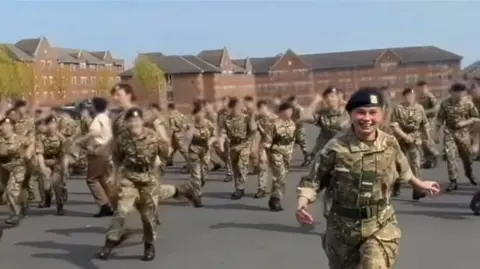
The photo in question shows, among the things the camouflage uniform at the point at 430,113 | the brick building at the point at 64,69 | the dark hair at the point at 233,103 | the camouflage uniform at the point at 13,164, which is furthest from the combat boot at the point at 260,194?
the brick building at the point at 64,69

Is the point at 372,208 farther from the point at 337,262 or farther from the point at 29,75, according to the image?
the point at 29,75

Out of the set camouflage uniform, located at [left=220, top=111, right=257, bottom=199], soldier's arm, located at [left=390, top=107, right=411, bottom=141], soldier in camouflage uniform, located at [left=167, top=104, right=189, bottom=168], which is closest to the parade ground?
camouflage uniform, located at [left=220, top=111, right=257, bottom=199]

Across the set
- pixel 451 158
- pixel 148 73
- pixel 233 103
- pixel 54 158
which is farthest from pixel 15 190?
pixel 148 73

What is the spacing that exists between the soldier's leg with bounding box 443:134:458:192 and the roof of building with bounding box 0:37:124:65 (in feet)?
301

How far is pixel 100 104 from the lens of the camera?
35.1 ft

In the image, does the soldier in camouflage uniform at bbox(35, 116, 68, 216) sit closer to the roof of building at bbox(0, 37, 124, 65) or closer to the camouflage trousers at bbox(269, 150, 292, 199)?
the camouflage trousers at bbox(269, 150, 292, 199)

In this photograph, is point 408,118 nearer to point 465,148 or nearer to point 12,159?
point 465,148

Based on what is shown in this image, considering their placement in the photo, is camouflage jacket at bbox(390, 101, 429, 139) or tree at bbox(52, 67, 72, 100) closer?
camouflage jacket at bbox(390, 101, 429, 139)

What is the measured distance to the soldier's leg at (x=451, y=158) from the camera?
1261 centimetres

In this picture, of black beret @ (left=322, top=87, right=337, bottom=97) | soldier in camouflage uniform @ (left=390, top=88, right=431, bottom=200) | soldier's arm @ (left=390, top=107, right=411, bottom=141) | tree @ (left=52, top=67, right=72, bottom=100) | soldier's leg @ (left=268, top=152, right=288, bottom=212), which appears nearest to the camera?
black beret @ (left=322, top=87, right=337, bottom=97)

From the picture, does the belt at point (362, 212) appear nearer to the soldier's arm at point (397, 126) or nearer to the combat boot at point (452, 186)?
the soldier's arm at point (397, 126)

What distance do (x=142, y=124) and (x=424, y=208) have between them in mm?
5199

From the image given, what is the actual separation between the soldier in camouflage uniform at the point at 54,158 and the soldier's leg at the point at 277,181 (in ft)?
11.6

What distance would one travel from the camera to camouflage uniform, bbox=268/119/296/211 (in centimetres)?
1166
